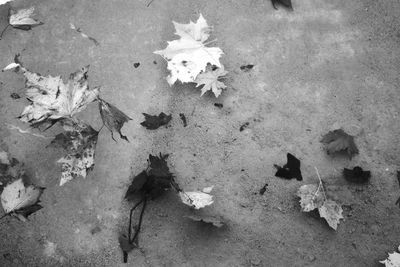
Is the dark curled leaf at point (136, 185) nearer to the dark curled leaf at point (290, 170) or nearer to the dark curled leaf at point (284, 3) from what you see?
the dark curled leaf at point (290, 170)

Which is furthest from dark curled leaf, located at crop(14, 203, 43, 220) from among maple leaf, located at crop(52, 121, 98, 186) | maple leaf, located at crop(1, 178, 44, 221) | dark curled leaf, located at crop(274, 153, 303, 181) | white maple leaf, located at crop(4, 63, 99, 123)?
dark curled leaf, located at crop(274, 153, 303, 181)

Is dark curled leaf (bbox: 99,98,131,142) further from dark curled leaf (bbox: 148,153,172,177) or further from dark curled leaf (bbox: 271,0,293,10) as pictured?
dark curled leaf (bbox: 271,0,293,10)

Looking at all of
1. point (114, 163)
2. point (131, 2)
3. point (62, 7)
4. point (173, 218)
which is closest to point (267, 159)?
point (173, 218)

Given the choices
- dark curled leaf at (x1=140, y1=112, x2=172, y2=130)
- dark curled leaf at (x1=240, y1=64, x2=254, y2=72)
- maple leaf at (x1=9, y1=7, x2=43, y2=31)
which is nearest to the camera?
dark curled leaf at (x1=140, y1=112, x2=172, y2=130)

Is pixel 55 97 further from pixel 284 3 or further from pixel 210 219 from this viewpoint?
pixel 284 3

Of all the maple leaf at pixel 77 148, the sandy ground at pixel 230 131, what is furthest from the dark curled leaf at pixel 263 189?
the maple leaf at pixel 77 148

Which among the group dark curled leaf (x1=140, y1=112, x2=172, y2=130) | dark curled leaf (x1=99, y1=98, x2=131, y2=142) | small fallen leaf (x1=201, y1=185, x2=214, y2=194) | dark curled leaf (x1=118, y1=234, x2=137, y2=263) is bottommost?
dark curled leaf (x1=118, y1=234, x2=137, y2=263)

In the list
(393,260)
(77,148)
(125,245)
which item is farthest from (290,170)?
(77,148)
